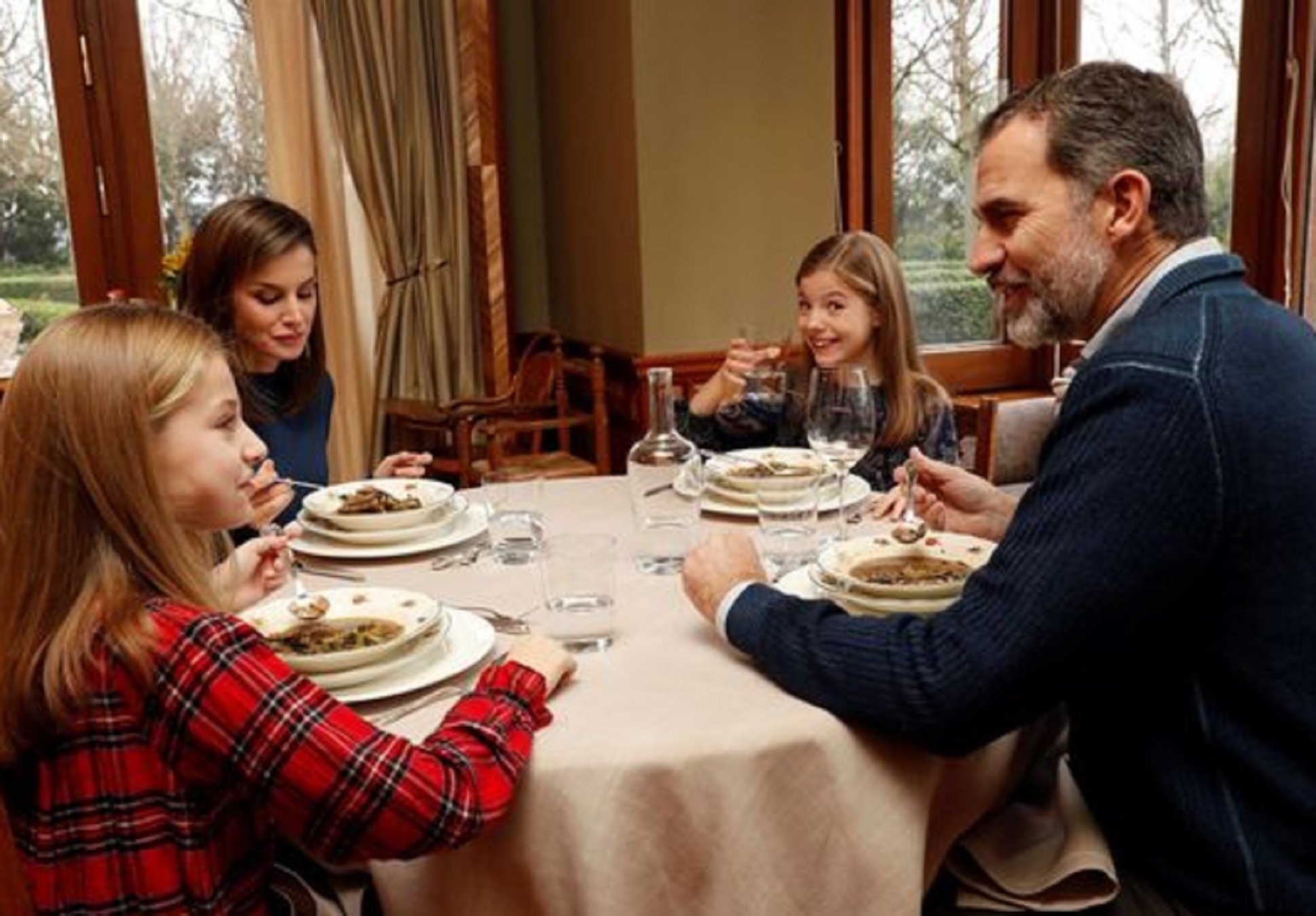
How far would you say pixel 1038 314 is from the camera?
4.57ft

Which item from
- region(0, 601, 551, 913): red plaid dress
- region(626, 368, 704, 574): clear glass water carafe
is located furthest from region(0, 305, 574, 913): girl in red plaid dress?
region(626, 368, 704, 574): clear glass water carafe

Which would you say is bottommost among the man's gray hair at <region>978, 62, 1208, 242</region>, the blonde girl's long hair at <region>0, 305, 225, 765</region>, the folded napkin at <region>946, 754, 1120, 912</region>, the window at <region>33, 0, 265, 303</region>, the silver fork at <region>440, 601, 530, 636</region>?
the folded napkin at <region>946, 754, 1120, 912</region>

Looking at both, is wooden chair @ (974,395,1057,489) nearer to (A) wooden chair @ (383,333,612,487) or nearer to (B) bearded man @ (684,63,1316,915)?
(A) wooden chair @ (383,333,612,487)

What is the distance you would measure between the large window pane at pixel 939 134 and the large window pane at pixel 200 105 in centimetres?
231

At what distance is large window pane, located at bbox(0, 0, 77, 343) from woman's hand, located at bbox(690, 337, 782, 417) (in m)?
2.45

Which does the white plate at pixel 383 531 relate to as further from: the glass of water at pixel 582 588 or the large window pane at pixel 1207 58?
the large window pane at pixel 1207 58

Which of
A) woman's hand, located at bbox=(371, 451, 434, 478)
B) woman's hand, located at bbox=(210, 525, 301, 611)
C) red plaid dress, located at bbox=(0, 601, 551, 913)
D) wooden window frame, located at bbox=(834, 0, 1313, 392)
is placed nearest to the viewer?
red plaid dress, located at bbox=(0, 601, 551, 913)

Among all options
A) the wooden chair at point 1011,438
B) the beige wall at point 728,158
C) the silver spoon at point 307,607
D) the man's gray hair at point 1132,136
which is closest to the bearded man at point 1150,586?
the man's gray hair at point 1132,136

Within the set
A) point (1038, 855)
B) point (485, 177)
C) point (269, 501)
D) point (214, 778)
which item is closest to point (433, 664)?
point (214, 778)

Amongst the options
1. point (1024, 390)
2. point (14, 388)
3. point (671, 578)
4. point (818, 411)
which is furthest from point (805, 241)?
point (14, 388)

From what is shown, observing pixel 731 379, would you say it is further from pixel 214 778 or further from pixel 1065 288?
pixel 214 778

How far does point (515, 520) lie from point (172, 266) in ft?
7.97

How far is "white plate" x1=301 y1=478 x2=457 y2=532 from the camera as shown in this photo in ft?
5.84

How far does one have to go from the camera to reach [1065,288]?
1336mm
